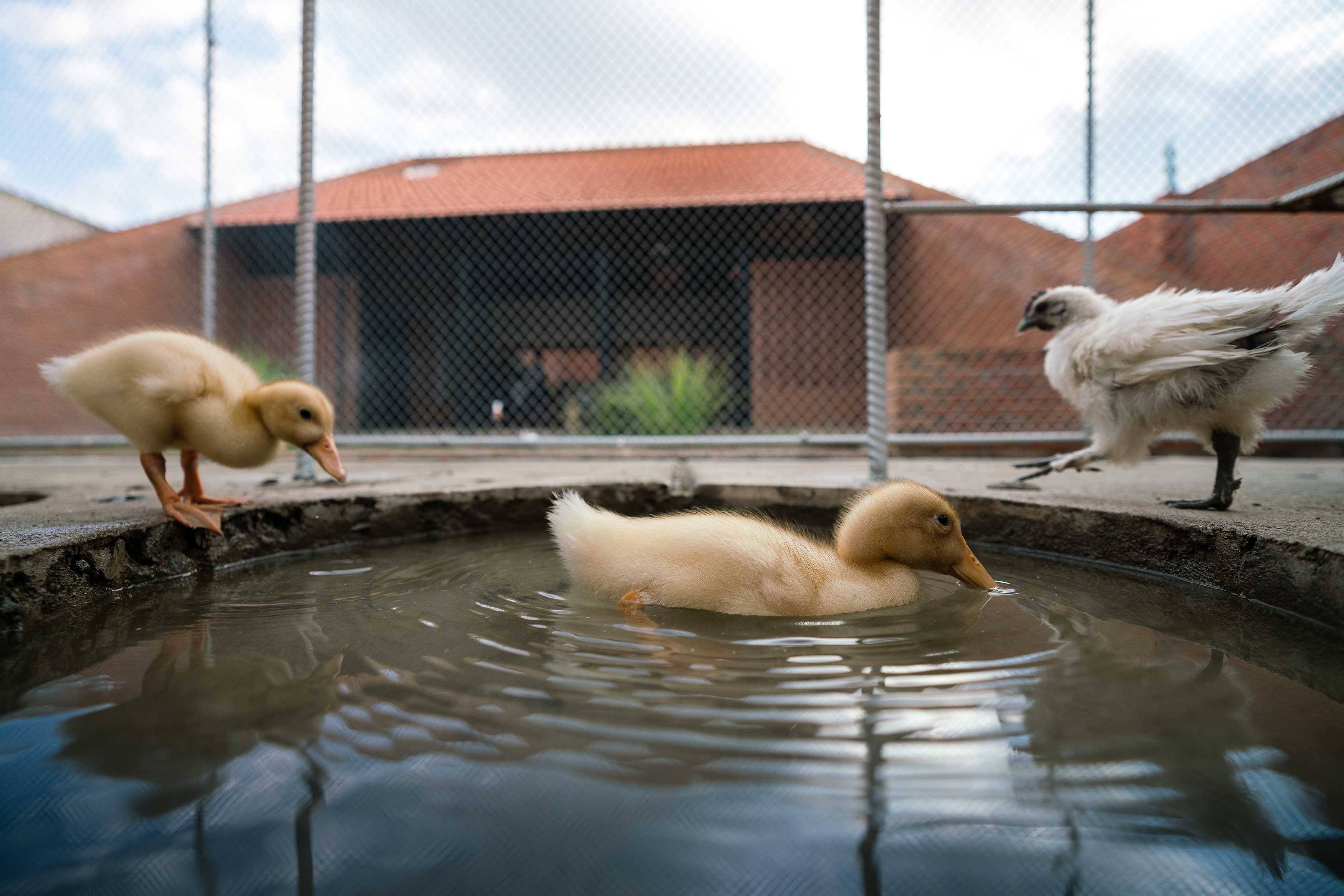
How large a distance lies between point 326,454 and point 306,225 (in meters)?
2.09

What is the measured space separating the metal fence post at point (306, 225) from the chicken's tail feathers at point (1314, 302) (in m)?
4.19

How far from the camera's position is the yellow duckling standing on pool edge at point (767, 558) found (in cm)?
192

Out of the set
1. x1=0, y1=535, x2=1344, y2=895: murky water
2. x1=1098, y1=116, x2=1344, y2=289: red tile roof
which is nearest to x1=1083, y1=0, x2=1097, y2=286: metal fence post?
x1=1098, y1=116, x2=1344, y2=289: red tile roof

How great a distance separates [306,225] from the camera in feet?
13.8

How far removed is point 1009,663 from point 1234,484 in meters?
1.58

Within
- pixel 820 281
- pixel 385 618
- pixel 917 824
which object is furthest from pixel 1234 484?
pixel 820 281

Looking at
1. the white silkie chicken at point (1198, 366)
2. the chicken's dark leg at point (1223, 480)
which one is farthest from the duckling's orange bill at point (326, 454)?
the chicken's dark leg at point (1223, 480)

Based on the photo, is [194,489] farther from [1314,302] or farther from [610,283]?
[610,283]

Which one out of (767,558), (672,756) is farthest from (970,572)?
(672,756)

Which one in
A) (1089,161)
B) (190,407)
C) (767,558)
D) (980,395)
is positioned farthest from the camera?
(980,395)

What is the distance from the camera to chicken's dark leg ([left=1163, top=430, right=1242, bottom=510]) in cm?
245

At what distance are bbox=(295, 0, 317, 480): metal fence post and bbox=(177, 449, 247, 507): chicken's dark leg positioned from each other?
144 cm

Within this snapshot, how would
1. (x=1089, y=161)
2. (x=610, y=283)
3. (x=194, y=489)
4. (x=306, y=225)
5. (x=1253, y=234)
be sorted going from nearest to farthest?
1. (x=194, y=489)
2. (x=306, y=225)
3. (x=1089, y=161)
4. (x=1253, y=234)
5. (x=610, y=283)

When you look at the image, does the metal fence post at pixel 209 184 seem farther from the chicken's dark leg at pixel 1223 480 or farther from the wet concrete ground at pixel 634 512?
the chicken's dark leg at pixel 1223 480
